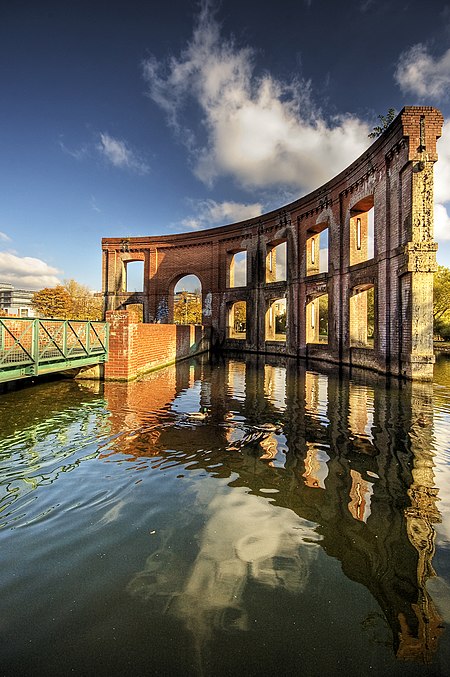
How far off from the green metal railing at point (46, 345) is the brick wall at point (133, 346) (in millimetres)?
319

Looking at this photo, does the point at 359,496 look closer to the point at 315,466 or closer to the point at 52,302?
the point at 315,466

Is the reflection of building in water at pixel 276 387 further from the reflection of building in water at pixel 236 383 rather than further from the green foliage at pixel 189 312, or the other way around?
the green foliage at pixel 189 312

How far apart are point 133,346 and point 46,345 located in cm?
264

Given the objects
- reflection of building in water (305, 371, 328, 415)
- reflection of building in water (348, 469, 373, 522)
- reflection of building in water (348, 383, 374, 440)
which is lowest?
reflection of building in water (348, 383, 374, 440)

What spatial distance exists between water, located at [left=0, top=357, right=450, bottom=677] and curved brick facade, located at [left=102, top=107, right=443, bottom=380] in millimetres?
7483

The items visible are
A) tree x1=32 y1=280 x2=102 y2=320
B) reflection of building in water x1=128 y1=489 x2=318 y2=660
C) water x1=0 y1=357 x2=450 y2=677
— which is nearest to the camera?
water x1=0 y1=357 x2=450 y2=677

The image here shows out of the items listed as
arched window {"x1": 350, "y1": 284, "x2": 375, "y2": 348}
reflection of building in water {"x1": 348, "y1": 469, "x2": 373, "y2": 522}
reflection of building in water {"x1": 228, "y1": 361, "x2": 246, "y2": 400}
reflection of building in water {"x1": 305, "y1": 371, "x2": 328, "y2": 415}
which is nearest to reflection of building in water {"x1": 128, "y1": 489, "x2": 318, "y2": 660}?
reflection of building in water {"x1": 348, "y1": 469, "x2": 373, "y2": 522}

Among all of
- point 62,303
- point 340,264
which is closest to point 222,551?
point 340,264

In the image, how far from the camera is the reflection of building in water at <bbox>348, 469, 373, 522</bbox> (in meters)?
2.70

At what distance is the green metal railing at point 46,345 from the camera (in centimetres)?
596

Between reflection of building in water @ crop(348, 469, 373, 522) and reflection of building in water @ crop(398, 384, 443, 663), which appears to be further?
reflection of building in water @ crop(348, 469, 373, 522)

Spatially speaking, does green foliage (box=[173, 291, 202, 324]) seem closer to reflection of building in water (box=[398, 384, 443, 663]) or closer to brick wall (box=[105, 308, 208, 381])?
brick wall (box=[105, 308, 208, 381])

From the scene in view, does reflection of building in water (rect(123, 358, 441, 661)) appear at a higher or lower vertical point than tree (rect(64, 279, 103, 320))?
lower

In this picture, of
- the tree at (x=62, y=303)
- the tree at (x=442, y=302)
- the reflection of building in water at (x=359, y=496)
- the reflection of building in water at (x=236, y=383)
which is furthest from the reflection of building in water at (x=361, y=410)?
the tree at (x=62, y=303)
